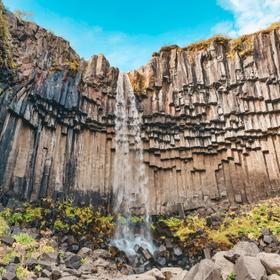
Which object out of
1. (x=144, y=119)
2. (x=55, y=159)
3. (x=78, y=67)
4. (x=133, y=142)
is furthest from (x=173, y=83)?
(x=55, y=159)

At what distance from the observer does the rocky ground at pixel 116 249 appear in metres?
10.3

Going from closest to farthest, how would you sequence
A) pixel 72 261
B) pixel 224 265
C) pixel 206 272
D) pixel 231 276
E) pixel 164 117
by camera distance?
pixel 206 272, pixel 231 276, pixel 224 265, pixel 72 261, pixel 164 117

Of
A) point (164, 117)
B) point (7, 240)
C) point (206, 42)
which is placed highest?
point (206, 42)

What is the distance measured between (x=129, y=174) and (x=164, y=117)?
14.1ft

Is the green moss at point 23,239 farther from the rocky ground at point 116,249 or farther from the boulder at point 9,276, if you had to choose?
the boulder at point 9,276

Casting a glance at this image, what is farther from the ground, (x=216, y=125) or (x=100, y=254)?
(x=216, y=125)

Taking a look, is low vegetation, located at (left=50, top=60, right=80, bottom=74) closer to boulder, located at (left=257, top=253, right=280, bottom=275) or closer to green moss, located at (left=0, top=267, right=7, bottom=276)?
green moss, located at (left=0, top=267, right=7, bottom=276)

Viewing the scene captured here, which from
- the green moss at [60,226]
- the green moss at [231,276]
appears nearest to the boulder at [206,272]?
the green moss at [231,276]

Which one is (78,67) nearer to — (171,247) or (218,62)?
(218,62)

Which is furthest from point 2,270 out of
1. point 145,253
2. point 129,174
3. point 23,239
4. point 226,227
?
point 129,174

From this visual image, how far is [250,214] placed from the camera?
1828cm

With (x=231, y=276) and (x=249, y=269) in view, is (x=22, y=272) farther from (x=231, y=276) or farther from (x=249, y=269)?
(x=249, y=269)

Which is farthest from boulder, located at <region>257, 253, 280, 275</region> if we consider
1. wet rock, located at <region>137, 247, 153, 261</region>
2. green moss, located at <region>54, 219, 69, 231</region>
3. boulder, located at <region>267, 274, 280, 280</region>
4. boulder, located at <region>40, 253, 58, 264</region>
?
green moss, located at <region>54, 219, 69, 231</region>

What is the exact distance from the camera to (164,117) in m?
22.0
